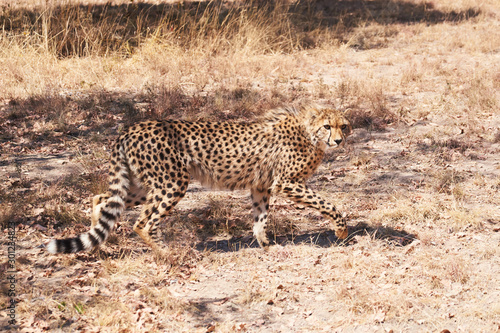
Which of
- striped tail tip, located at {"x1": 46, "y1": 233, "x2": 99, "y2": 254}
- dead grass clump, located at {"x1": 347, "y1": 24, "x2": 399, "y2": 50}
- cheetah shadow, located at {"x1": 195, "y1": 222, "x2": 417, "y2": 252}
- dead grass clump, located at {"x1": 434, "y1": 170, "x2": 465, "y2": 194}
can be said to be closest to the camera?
striped tail tip, located at {"x1": 46, "y1": 233, "x2": 99, "y2": 254}

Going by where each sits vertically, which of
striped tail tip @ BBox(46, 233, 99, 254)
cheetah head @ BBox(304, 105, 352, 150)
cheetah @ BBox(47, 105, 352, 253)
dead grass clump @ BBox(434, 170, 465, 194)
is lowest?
dead grass clump @ BBox(434, 170, 465, 194)

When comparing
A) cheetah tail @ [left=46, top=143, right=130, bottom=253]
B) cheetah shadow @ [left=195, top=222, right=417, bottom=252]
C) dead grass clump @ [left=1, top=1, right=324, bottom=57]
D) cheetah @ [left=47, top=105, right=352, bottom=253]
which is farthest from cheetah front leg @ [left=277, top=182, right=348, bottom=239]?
dead grass clump @ [left=1, top=1, right=324, bottom=57]

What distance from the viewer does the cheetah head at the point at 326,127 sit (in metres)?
5.31

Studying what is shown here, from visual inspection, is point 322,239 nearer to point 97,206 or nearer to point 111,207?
point 111,207

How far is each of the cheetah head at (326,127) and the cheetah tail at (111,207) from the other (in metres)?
1.82

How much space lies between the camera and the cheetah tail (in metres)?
4.58

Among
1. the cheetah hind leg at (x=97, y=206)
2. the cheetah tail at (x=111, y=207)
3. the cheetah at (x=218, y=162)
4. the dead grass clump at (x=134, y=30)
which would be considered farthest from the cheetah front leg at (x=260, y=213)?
the dead grass clump at (x=134, y=30)

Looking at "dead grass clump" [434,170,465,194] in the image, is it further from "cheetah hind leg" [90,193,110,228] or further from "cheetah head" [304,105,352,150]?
"cheetah hind leg" [90,193,110,228]

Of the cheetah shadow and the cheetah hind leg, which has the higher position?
the cheetah hind leg

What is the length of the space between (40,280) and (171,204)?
1267 mm

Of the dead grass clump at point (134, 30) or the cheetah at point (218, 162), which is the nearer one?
the cheetah at point (218, 162)

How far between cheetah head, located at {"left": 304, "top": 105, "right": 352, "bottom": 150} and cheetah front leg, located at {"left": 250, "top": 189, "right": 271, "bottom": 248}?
0.73 m

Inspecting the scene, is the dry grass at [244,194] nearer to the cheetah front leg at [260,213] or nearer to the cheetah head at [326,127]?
the cheetah front leg at [260,213]

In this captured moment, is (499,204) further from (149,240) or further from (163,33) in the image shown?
(163,33)
